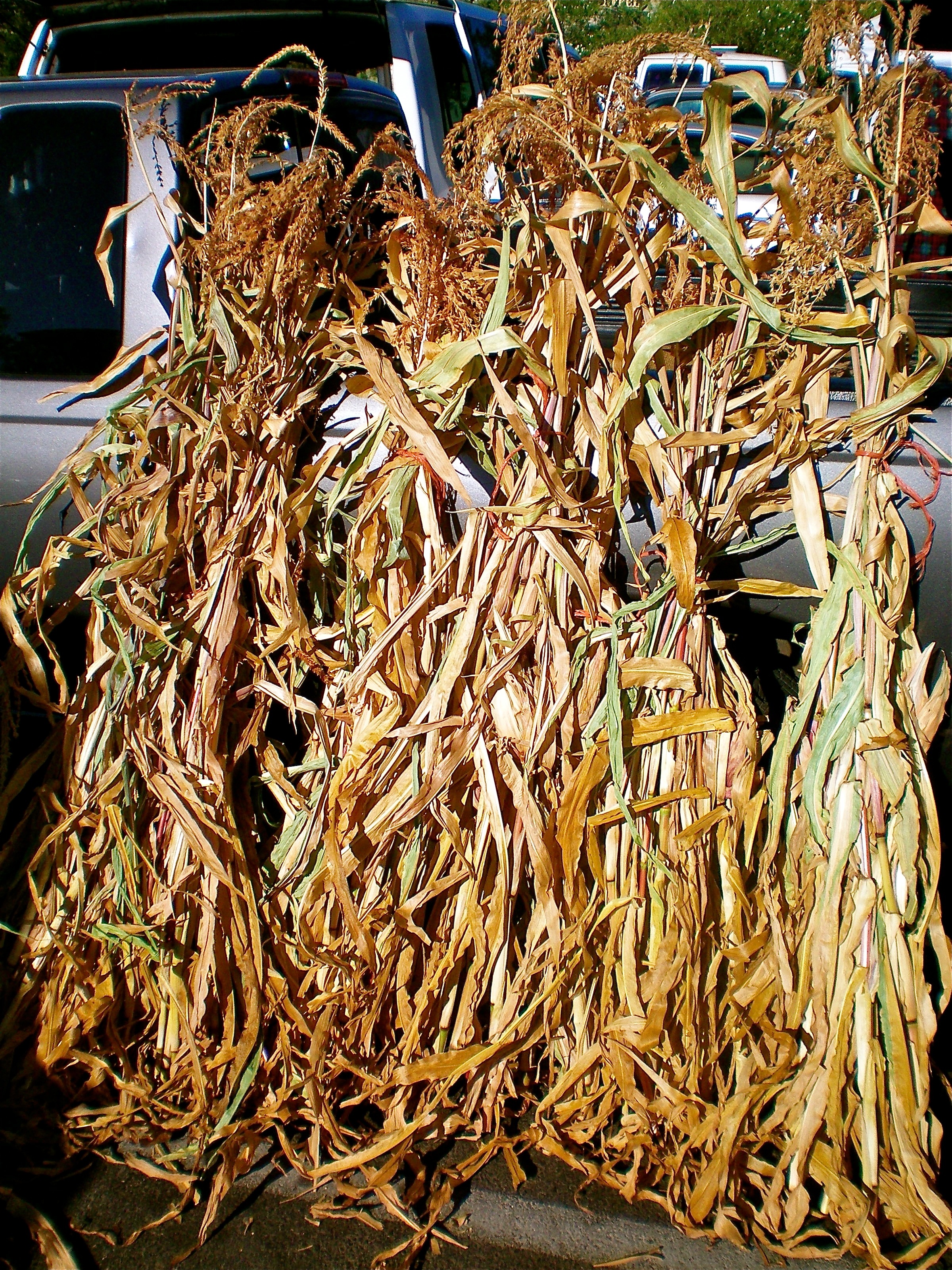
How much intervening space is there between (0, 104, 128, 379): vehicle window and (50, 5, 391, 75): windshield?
316cm

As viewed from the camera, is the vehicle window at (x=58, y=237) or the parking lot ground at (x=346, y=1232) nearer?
the parking lot ground at (x=346, y=1232)

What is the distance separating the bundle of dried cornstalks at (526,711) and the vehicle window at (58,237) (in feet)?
1.47

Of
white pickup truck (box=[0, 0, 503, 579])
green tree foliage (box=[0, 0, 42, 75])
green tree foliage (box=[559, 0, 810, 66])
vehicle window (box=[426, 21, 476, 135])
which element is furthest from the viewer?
green tree foliage (box=[559, 0, 810, 66])

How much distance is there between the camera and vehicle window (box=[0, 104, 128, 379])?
6.80 ft

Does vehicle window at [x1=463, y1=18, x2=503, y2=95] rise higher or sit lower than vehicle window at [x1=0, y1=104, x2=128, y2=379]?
higher

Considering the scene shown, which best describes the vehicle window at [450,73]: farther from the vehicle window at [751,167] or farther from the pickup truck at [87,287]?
the pickup truck at [87,287]

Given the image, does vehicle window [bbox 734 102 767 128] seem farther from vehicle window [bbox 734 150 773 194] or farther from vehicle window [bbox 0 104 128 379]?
vehicle window [bbox 0 104 128 379]

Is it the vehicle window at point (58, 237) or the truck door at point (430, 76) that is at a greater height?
the truck door at point (430, 76)

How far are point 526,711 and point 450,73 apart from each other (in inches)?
202

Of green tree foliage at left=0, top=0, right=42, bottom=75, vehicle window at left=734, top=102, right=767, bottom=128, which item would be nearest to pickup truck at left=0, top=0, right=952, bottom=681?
green tree foliage at left=0, top=0, right=42, bottom=75

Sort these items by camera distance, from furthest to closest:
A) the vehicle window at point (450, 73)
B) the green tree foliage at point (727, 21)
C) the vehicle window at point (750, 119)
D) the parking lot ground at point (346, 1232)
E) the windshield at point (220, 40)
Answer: the green tree foliage at point (727, 21)
the vehicle window at point (750, 119)
the vehicle window at point (450, 73)
the windshield at point (220, 40)
the parking lot ground at point (346, 1232)

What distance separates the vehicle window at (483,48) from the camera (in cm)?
542

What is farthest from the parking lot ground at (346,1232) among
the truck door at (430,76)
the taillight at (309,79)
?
the truck door at (430,76)

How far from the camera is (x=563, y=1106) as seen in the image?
5.18ft
